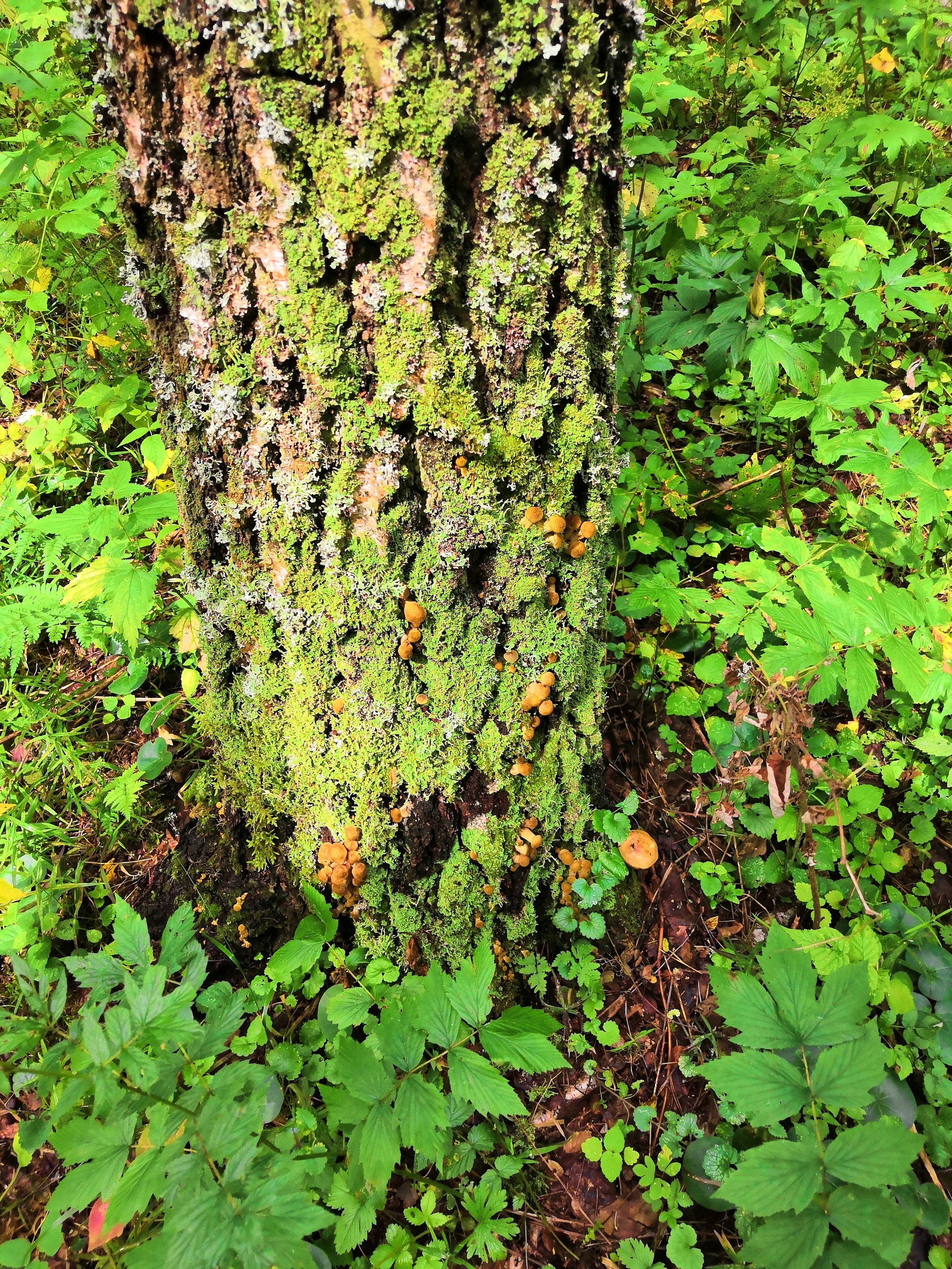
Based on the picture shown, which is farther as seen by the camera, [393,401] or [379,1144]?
[393,401]

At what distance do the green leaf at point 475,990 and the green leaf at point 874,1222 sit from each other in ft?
2.18

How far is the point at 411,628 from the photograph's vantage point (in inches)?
65.7

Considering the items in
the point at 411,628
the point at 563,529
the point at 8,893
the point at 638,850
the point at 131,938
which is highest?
the point at 563,529

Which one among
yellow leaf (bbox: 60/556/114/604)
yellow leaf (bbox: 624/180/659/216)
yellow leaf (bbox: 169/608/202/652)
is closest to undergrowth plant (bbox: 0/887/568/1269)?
yellow leaf (bbox: 169/608/202/652)

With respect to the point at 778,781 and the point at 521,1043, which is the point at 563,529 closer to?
the point at 778,781

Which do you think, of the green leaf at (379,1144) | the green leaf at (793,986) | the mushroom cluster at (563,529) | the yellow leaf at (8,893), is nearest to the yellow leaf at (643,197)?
the mushroom cluster at (563,529)

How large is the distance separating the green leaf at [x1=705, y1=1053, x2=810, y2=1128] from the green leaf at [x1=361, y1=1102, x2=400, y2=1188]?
584 millimetres

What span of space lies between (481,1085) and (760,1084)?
0.52 metres

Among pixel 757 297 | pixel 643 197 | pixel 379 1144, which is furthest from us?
pixel 643 197

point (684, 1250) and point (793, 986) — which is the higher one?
point (793, 986)

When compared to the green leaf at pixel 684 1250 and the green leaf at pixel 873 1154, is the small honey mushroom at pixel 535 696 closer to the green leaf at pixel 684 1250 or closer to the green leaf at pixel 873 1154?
the green leaf at pixel 873 1154

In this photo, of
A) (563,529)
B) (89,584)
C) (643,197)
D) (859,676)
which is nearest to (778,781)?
(859,676)

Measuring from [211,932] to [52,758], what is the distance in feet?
2.88

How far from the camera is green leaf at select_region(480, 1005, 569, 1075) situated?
1338mm
